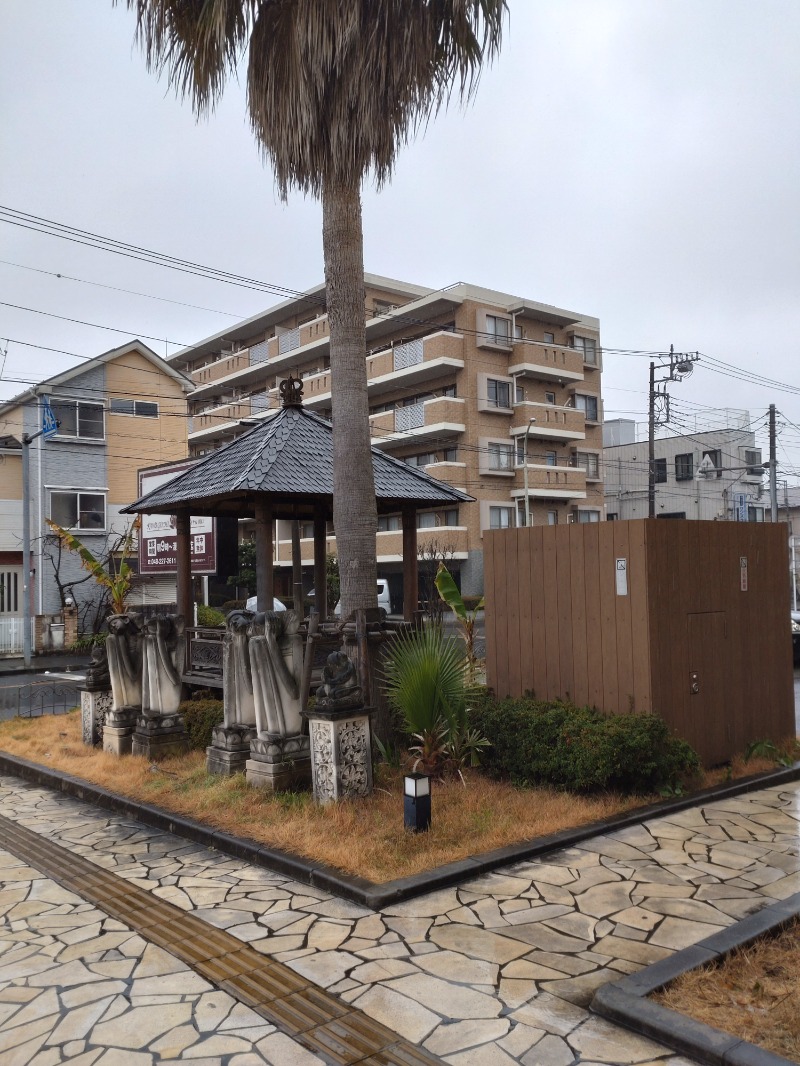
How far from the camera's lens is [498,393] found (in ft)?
126

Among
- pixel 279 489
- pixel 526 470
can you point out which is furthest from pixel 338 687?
pixel 526 470

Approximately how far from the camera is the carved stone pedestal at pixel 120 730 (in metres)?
10.6

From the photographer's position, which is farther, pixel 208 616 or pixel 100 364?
pixel 100 364

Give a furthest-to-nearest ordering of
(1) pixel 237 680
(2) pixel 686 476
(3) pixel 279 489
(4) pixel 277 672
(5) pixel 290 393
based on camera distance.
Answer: (2) pixel 686 476
(5) pixel 290 393
(3) pixel 279 489
(1) pixel 237 680
(4) pixel 277 672

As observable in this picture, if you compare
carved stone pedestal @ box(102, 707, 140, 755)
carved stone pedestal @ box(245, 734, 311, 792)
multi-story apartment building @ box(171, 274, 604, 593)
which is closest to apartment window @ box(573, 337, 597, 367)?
multi-story apartment building @ box(171, 274, 604, 593)

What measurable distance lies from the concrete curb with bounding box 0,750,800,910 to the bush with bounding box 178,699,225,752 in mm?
1419

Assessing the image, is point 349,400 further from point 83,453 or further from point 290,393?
point 83,453

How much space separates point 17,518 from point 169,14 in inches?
905

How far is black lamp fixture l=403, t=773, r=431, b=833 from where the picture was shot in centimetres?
679

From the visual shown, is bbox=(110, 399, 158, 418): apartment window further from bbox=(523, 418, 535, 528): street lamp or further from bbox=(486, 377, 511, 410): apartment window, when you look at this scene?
bbox=(523, 418, 535, 528): street lamp

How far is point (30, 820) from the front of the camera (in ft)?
27.6

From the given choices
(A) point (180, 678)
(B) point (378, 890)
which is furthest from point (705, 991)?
(A) point (180, 678)

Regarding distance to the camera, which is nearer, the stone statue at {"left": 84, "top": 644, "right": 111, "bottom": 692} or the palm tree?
the palm tree

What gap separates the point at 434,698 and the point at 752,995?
12.9 ft
